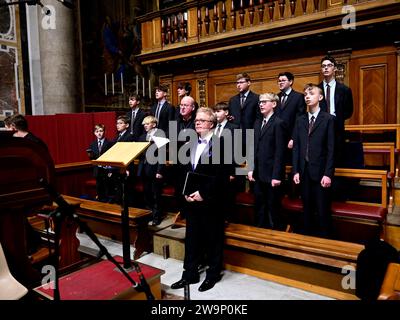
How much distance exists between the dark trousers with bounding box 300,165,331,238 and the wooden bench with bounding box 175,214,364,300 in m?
0.23

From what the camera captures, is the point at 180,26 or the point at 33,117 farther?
the point at 180,26

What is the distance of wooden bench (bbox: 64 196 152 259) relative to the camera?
138 inches

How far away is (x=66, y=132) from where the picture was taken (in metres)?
6.26

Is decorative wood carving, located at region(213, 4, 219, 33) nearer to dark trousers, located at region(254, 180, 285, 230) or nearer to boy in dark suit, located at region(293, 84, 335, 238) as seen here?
boy in dark suit, located at region(293, 84, 335, 238)

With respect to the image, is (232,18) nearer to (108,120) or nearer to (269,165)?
(108,120)

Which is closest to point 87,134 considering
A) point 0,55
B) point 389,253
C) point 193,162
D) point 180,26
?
point 0,55

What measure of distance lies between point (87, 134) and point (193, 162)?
4275 millimetres

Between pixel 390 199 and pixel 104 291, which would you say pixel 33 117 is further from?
pixel 390 199

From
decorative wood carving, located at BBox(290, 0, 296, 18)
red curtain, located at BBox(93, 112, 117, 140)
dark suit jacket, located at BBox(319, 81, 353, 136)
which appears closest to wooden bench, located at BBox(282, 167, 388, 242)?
dark suit jacket, located at BBox(319, 81, 353, 136)

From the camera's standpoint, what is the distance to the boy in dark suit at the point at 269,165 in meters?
3.21

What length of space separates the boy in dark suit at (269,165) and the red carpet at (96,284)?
1338 millimetres

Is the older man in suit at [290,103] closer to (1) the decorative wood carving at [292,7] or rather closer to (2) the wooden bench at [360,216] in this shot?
(2) the wooden bench at [360,216]

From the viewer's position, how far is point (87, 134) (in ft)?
21.6

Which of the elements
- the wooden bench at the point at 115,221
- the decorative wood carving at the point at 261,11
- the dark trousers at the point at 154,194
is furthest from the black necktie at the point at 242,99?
the decorative wood carving at the point at 261,11
